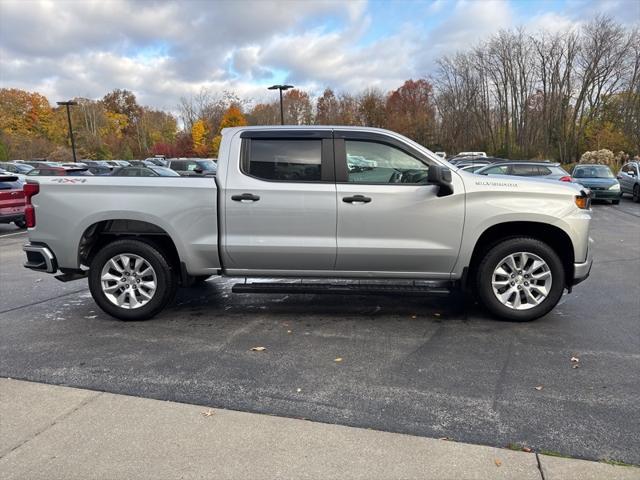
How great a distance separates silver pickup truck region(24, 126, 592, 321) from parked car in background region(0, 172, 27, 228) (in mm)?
8767

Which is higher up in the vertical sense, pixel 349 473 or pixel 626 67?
pixel 626 67

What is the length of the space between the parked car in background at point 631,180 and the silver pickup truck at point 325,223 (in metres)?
18.0

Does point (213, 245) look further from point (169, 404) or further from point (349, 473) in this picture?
point (349, 473)

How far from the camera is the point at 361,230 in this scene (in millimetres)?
4816

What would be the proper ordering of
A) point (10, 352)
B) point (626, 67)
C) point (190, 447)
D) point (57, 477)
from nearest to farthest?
point (57, 477)
point (190, 447)
point (10, 352)
point (626, 67)

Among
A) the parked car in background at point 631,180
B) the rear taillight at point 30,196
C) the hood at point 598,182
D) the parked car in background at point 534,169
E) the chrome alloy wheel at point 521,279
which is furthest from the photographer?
the parked car in background at point 631,180

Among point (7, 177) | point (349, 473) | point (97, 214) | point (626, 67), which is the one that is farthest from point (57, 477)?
point (626, 67)

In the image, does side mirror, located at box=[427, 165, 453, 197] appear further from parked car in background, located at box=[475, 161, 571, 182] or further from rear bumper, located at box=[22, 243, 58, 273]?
parked car in background, located at box=[475, 161, 571, 182]

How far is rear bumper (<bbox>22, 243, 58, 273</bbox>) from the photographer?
16.5 ft

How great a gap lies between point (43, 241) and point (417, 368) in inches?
156

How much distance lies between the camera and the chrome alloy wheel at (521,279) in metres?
4.87

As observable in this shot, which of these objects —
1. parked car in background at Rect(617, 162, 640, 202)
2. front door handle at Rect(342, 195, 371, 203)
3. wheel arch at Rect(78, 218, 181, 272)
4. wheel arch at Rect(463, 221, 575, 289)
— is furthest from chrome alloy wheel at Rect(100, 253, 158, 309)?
parked car in background at Rect(617, 162, 640, 202)

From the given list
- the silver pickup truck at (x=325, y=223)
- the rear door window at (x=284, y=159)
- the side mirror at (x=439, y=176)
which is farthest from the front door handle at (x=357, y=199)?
the side mirror at (x=439, y=176)

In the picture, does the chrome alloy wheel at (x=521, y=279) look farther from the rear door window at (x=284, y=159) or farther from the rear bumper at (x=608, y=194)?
the rear bumper at (x=608, y=194)
